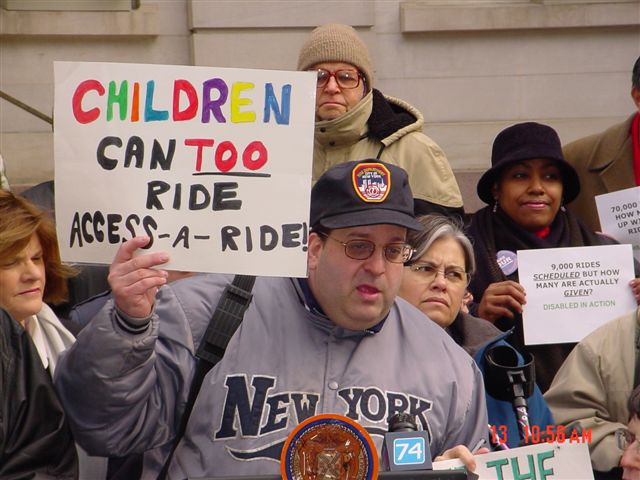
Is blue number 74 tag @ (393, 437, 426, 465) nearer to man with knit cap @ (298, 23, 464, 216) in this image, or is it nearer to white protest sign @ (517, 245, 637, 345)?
white protest sign @ (517, 245, 637, 345)

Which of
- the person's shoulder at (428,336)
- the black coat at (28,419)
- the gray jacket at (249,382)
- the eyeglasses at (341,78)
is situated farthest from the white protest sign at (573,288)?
the black coat at (28,419)

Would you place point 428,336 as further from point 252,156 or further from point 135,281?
point 135,281

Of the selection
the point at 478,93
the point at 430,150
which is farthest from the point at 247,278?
the point at 478,93

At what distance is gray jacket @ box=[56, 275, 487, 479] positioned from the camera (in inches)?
151

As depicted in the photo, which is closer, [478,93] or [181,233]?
[181,233]

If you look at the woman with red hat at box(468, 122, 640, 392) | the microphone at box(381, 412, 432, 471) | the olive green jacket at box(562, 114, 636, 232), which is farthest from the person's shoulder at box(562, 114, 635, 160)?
the microphone at box(381, 412, 432, 471)

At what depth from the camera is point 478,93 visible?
9562 millimetres

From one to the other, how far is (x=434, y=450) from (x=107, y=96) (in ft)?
4.73

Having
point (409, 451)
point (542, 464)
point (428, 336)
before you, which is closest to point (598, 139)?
point (428, 336)

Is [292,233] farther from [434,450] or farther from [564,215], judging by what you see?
[564,215]

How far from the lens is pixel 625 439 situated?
15.9 feet

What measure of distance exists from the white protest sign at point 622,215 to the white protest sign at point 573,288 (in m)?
0.37

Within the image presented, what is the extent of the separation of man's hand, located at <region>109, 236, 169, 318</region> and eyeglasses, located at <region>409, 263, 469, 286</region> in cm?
182

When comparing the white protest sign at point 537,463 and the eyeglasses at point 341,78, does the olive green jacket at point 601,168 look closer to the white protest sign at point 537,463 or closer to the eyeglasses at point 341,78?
the eyeglasses at point 341,78
